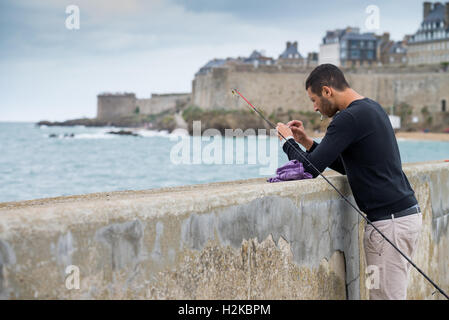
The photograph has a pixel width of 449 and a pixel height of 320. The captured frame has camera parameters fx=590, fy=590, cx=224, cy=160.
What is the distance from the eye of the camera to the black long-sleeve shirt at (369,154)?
2.77 meters

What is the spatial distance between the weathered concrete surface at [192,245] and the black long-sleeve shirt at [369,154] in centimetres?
24

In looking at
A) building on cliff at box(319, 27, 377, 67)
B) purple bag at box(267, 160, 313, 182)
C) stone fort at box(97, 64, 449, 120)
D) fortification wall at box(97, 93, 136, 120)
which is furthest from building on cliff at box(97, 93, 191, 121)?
purple bag at box(267, 160, 313, 182)

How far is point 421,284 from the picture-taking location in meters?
3.78

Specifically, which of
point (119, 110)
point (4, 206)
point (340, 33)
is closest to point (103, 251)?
point (4, 206)

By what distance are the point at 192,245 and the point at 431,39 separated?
269 ft

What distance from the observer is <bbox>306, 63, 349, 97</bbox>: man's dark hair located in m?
2.94

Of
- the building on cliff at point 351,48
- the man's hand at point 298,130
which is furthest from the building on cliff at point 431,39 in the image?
the man's hand at point 298,130

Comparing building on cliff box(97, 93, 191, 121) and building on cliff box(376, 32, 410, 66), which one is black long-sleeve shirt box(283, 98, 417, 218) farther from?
building on cliff box(97, 93, 191, 121)

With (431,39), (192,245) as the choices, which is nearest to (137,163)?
(431,39)

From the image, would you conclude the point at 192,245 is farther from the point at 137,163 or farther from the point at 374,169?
the point at 137,163
